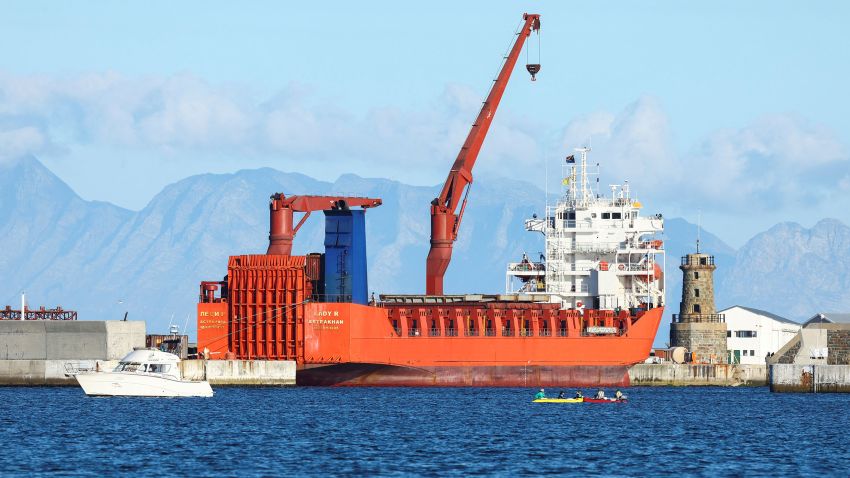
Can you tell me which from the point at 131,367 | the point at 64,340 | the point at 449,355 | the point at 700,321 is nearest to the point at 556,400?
the point at 449,355

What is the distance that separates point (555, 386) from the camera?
310 feet

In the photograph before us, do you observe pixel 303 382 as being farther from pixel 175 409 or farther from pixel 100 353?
pixel 175 409

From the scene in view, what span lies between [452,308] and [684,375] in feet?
57.0

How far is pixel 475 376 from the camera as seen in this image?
9275 cm

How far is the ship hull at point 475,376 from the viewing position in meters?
90.0

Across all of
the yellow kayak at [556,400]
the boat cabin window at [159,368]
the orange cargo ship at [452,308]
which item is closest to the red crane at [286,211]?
the orange cargo ship at [452,308]

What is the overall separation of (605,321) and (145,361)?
104 feet

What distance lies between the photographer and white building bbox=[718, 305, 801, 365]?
120 m

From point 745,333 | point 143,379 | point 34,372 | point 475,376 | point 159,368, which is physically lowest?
point 475,376

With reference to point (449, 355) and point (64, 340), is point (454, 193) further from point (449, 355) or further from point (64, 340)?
point (64, 340)

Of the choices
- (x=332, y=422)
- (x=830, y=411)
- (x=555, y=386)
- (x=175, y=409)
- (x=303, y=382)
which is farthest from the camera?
(x=555, y=386)

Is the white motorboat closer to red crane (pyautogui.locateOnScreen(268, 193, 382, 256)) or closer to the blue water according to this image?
the blue water

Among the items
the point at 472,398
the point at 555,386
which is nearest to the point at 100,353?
the point at 472,398

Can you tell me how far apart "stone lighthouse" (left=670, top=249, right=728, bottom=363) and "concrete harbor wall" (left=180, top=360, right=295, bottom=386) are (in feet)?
99.9
